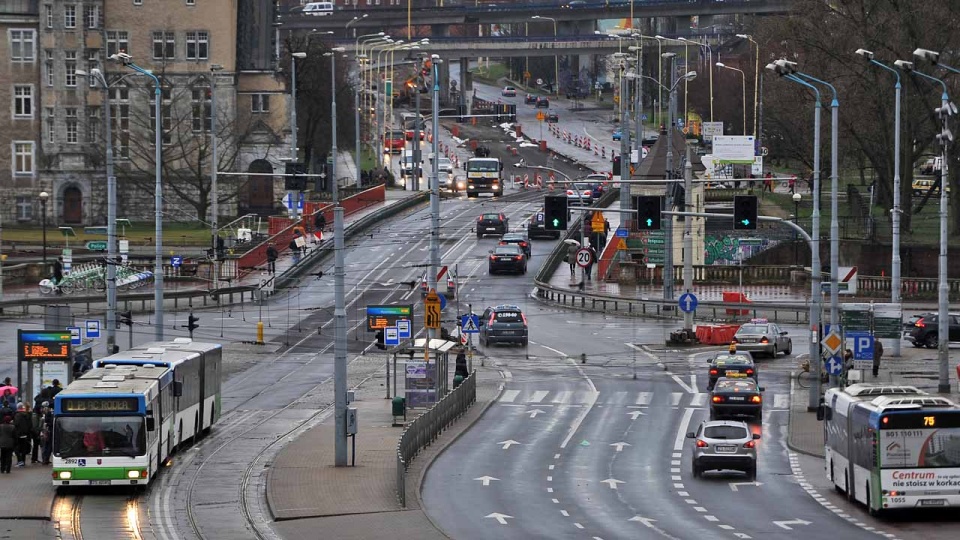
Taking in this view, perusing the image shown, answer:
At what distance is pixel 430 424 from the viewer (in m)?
43.8

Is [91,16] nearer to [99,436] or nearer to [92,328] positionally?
[92,328]

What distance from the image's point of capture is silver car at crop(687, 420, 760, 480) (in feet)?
126

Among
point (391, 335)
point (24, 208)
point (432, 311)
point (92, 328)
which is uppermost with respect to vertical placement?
point (24, 208)

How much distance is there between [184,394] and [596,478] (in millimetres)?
10383

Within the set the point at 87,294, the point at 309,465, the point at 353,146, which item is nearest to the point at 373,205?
the point at 87,294

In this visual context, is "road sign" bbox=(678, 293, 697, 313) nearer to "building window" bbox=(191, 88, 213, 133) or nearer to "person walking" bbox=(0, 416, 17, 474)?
"person walking" bbox=(0, 416, 17, 474)

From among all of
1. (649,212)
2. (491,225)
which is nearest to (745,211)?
(649,212)

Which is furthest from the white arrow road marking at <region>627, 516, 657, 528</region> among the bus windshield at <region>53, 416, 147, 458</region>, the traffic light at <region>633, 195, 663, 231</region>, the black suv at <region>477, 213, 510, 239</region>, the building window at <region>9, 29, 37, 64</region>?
the building window at <region>9, 29, 37, 64</region>

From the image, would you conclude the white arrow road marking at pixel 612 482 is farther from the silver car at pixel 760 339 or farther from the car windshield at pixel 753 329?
the car windshield at pixel 753 329

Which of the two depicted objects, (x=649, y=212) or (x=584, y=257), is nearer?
(x=649, y=212)

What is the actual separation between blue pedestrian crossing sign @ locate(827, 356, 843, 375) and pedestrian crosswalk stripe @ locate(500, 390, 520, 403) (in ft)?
33.7

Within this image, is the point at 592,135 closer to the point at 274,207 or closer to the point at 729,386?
the point at 274,207

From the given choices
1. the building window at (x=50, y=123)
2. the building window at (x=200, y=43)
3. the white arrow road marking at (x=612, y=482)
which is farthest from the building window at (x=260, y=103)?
the white arrow road marking at (x=612, y=482)

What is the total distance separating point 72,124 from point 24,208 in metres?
6.11
